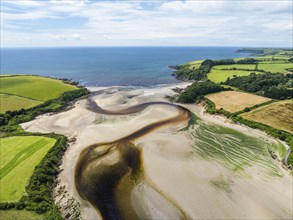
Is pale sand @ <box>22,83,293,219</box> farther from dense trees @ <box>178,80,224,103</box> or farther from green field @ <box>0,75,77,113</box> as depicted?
dense trees @ <box>178,80,224,103</box>

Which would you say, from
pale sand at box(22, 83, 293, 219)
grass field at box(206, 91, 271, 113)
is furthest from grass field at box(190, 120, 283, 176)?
grass field at box(206, 91, 271, 113)

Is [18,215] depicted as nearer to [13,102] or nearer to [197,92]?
[13,102]

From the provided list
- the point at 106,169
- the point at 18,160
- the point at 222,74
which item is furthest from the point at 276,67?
the point at 18,160

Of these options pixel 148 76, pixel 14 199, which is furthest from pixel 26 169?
pixel 148 76

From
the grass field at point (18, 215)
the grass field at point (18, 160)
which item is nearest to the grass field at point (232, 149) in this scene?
the grass field at point (18, 215)

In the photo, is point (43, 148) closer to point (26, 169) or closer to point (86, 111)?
point (26, 169)

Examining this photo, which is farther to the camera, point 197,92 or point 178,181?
point 197,92
